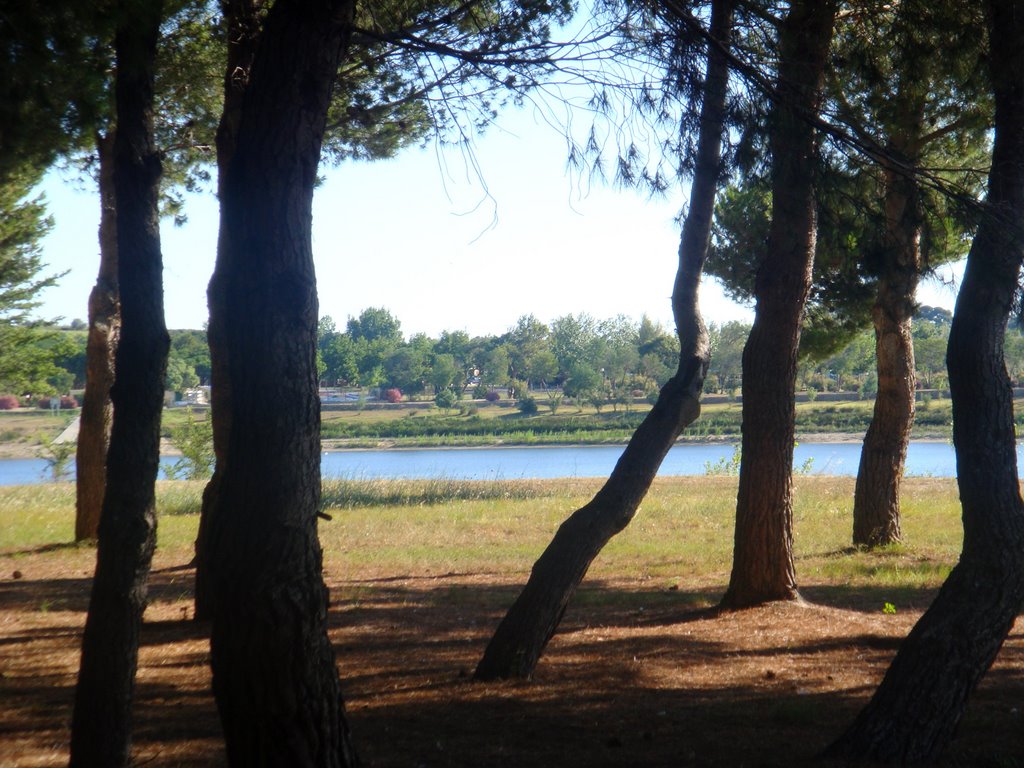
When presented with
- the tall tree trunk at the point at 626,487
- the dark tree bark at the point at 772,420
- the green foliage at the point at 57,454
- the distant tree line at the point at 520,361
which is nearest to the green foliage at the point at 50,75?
the tall tree trunk at the point at 626,487

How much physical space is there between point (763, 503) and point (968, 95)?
11.7 ft

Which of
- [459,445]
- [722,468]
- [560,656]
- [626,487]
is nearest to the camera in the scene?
[626,487]

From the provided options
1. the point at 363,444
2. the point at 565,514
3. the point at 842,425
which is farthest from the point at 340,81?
the point at 363,444

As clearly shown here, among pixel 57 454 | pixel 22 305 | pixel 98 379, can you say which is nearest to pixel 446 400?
pixel 57 454

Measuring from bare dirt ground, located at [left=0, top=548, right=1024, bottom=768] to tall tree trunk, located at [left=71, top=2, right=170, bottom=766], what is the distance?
0.63m

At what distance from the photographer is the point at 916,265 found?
19.5 ft

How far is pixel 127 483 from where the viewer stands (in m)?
4.00

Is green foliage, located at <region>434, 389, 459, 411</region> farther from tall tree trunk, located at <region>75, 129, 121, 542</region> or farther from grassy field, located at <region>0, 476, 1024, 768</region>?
tall tree trunk, located at <region>75, 129, 121, 542</region>

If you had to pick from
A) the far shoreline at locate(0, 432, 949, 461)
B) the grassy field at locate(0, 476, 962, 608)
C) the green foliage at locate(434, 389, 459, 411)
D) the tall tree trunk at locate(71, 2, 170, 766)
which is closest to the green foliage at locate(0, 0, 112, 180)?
the tall tree trunk at locate(71, 2, 170, 766)

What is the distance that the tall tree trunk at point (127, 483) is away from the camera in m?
3.96

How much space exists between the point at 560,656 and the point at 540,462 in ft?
93.2

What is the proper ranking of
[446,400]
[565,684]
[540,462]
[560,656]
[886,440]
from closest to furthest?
[565,684]
[560,656]
[886,440]
[540,462]
[446,400]

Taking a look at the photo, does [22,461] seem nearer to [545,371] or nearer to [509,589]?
[545,371]

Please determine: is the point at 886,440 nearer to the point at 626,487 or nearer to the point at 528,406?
the point at 626,487
